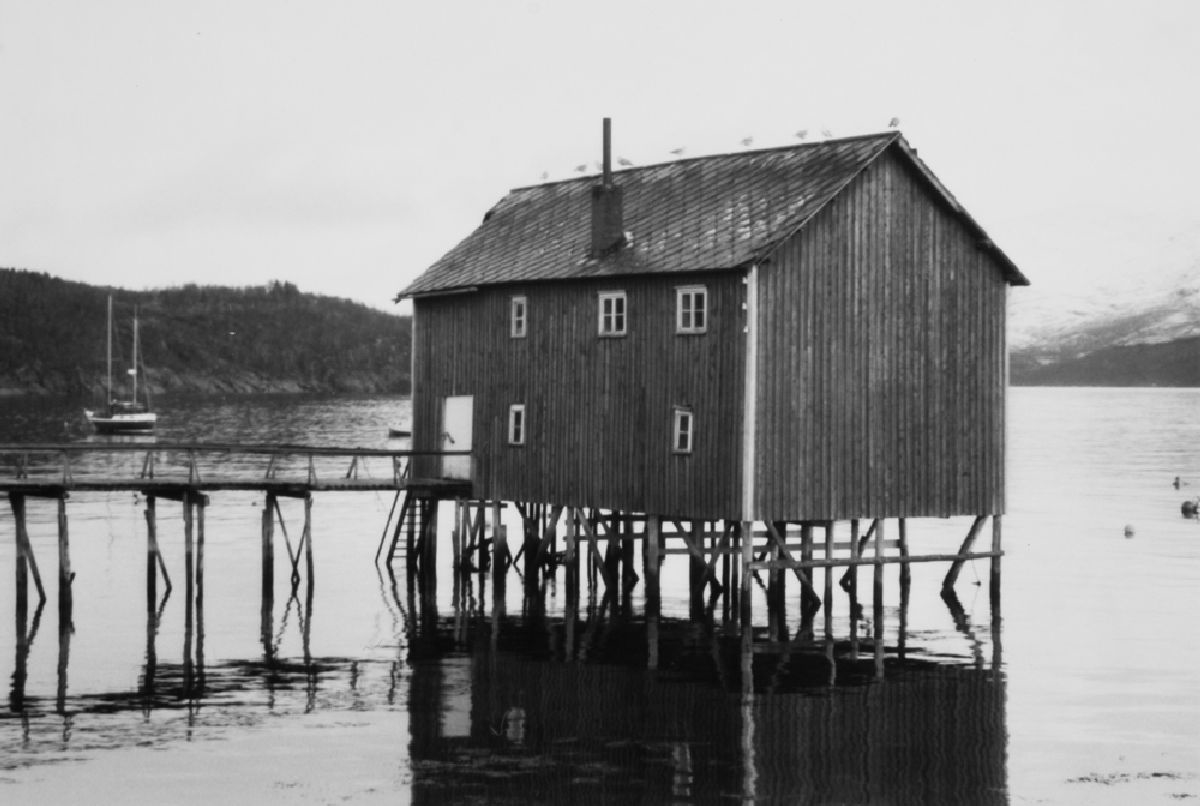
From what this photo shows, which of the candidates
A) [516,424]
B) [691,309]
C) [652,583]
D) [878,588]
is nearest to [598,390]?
[691,309]

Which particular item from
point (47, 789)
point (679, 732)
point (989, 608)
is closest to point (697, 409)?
point (679, 732)

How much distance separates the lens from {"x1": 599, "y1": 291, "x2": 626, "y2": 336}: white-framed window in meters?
42.8

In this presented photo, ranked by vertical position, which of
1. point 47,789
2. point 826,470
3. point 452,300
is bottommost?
point 47,789

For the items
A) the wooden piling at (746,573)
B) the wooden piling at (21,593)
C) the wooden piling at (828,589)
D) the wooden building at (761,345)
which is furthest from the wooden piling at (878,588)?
the wooden piling at (21,593)

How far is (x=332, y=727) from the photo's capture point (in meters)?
32.1

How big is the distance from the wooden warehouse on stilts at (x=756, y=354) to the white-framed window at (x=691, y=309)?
43mm

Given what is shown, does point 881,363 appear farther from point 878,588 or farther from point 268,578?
point 268,578

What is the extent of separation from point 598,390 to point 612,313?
5.97 feet

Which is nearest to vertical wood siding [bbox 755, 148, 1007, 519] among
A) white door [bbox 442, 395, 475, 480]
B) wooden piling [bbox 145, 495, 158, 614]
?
white door [bbox 442, 395, 475, 480]

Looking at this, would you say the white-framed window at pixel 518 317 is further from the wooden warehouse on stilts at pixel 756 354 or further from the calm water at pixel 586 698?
the calm water at pixel 586 698

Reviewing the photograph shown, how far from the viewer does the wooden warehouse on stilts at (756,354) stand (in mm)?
40156

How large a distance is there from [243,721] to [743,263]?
45.9ft

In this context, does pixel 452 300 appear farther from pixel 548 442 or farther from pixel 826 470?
pixel 826 470

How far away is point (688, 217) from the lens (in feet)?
142
